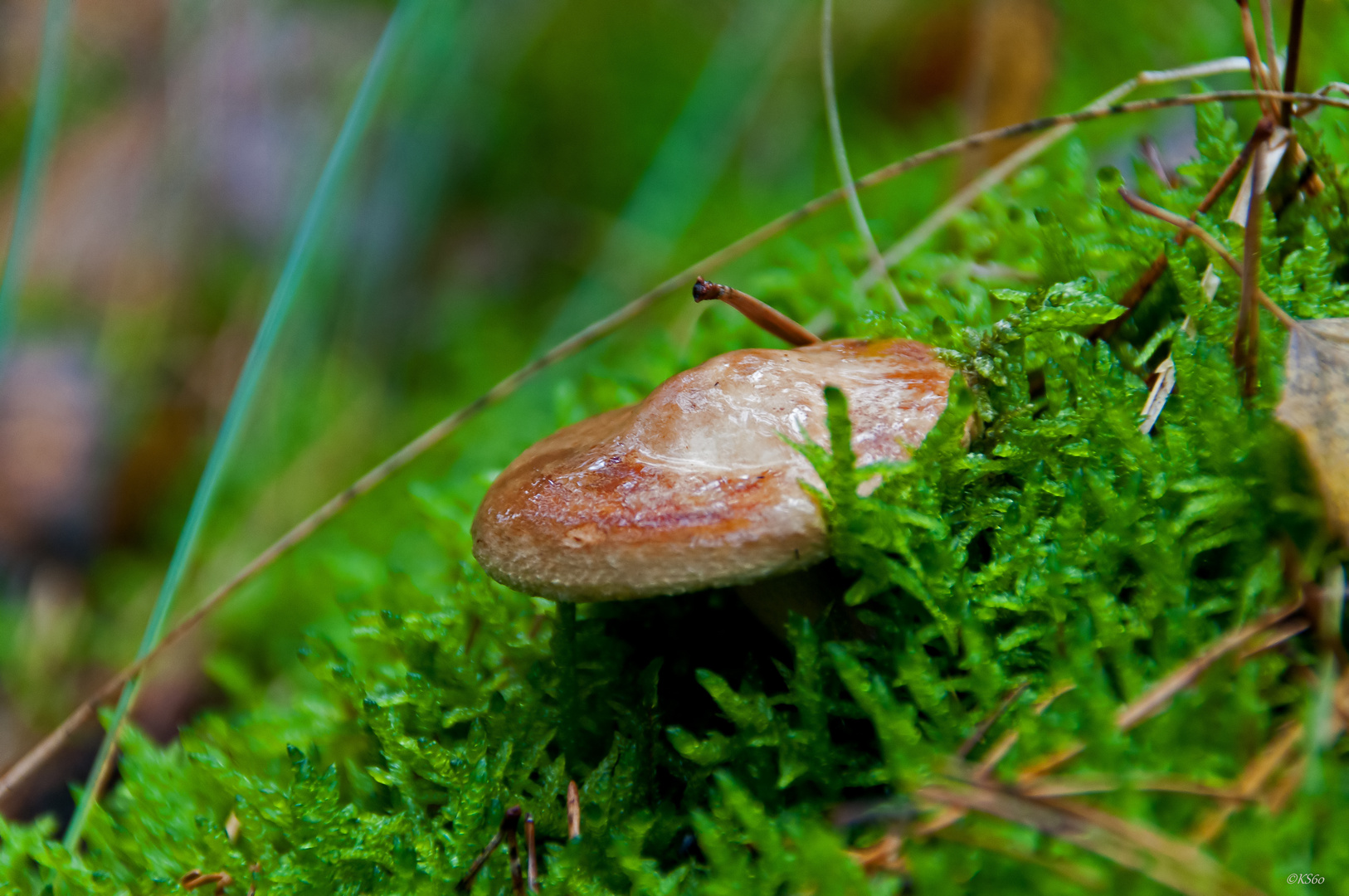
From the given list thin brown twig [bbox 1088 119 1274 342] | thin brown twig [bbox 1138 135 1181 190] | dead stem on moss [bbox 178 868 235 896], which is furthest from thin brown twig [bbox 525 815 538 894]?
thin brown twig [bbox 1138 135 1181 190]

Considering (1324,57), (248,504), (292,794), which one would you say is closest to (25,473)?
(248,504)

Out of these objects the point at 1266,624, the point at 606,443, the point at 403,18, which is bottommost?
the point at 1266,624

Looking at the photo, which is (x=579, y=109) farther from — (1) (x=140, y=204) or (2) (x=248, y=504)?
(2) (x=248, y=504)

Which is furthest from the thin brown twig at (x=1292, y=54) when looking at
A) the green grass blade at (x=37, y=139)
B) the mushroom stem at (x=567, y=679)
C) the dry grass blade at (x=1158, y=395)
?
the green grass blade at (x=37, y=139)

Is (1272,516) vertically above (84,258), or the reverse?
(84,258)

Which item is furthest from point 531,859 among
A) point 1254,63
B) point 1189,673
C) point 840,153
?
point 1254,63
